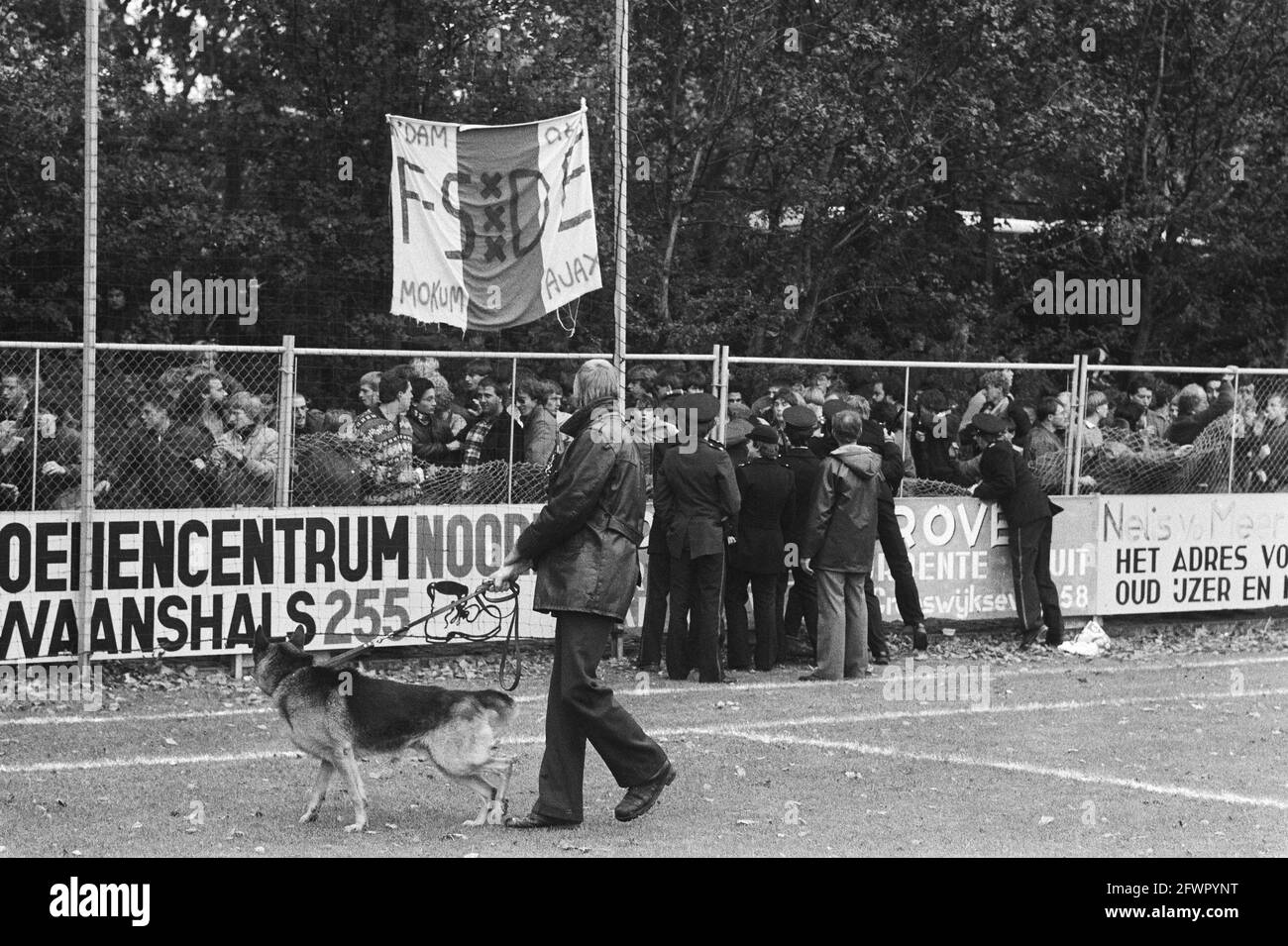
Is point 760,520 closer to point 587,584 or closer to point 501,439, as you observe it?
point 501,439

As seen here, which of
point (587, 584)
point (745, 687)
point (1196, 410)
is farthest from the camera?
point (1196, 410)

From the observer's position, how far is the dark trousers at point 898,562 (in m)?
13.9

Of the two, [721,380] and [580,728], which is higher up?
[721,380]

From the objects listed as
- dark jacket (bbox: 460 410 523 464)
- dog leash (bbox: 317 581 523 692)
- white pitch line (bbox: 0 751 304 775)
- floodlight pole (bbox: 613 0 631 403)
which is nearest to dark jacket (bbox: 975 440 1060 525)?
floodlight pole (bbox: 613 0 631 403)

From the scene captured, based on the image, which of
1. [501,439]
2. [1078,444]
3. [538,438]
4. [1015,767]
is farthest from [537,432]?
[1015,767]

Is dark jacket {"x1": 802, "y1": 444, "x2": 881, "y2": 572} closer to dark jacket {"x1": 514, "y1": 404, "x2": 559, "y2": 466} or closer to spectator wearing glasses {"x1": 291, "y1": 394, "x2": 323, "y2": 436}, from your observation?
dark jacket {"x1": 514, "y1": 404, "x2": 559, "y2": 466}

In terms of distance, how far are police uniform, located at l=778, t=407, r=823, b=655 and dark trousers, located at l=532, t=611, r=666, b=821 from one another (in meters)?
5.69

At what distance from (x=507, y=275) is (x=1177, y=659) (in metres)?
6.28

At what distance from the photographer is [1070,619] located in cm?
1555

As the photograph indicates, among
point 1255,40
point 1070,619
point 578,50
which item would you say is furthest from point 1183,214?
point 1070,619

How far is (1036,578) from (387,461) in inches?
221

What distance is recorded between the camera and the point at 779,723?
11047mm

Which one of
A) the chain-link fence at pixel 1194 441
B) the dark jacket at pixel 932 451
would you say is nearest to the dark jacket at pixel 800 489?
the dark jacket at pixel 932 451

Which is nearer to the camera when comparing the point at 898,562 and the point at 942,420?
the point at 898,562
